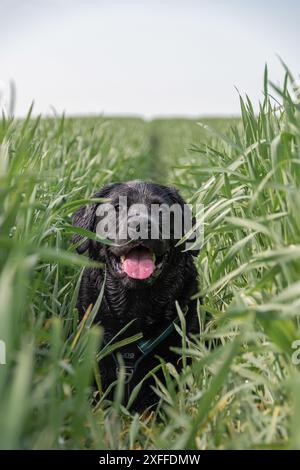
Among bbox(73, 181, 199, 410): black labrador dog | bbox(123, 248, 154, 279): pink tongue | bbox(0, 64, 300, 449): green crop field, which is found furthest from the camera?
bbox(123, 248, 154, 279): pink tongue

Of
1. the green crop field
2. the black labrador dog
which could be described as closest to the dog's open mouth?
the black labrador dog

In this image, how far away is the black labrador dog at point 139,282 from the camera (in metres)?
2.98

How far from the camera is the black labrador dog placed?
2.98 meters

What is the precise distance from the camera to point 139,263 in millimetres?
3150

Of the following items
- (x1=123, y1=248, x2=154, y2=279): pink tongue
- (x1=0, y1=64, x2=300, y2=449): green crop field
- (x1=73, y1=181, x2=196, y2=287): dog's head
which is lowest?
(x1=0, y1=64, x2=300, y2=449): green crop field

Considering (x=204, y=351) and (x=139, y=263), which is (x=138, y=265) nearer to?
(x=139, y=263)

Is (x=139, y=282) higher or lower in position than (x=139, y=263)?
lower

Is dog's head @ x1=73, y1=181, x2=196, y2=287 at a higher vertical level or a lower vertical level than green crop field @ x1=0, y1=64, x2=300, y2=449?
higher

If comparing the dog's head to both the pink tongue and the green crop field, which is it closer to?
the pink tongue

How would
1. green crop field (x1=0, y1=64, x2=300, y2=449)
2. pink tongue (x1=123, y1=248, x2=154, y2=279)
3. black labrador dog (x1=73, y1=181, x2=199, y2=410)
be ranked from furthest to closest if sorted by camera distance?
pink tongue (x1=123, y1=248, x2=154, y2=279)
black labrador dog (x1=73, y1=181, x2=199, y2=410)
green crop field (x1=0, y1=64, x2=300, y2=449)

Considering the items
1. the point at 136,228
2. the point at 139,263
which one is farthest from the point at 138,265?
the point at 136,228

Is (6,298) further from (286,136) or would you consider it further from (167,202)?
(167,202)

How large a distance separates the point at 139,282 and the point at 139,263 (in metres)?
0.11
